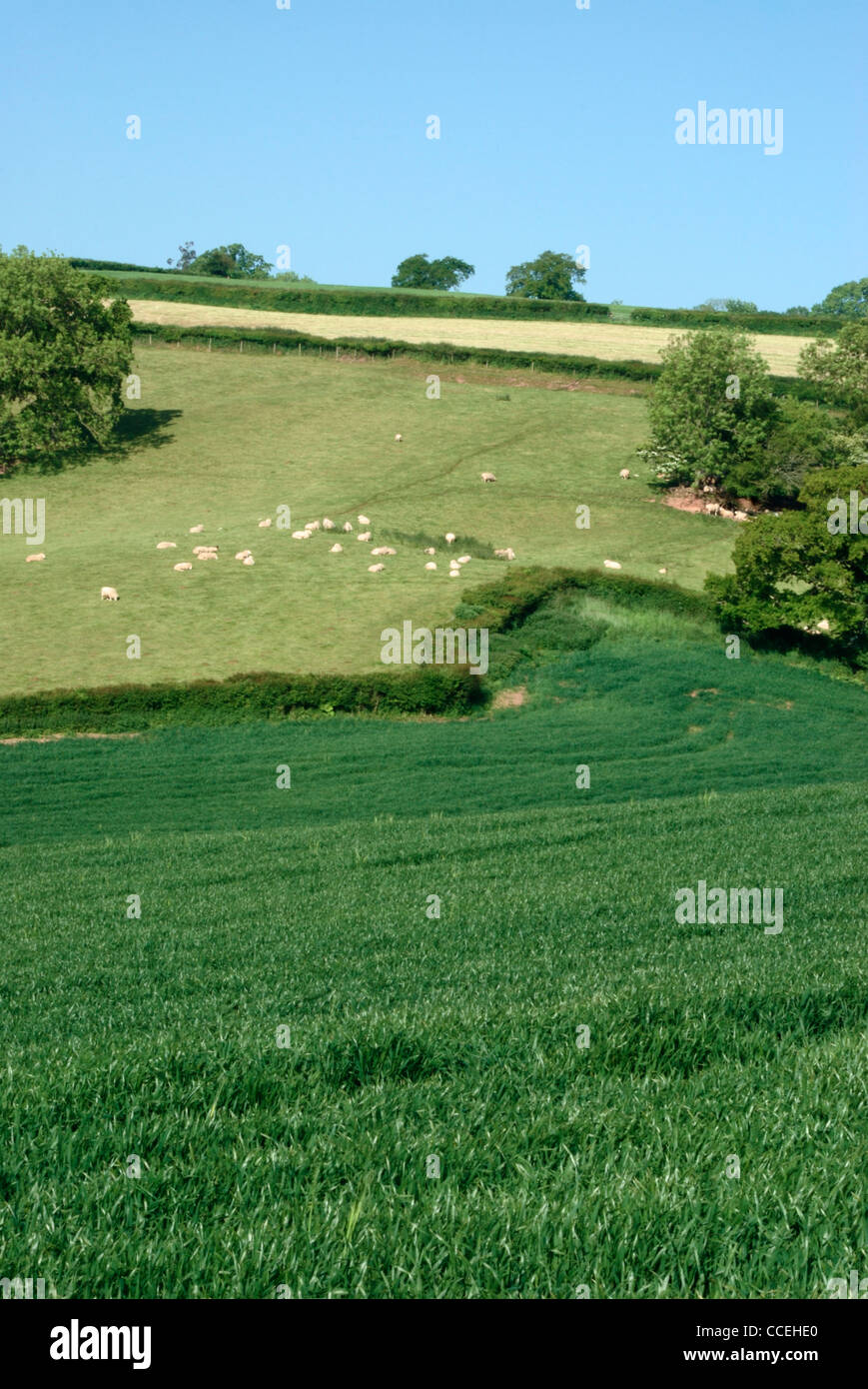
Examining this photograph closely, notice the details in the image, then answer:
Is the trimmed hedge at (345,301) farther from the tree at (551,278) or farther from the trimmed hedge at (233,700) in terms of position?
the trimmed hedge at (233,700)

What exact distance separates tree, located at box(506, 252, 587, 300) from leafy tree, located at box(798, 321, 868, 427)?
89.9 meters

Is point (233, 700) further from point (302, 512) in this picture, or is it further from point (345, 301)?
point (345, 301)

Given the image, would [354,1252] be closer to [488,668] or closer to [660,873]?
[660,873]

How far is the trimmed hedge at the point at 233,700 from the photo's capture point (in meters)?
39.2

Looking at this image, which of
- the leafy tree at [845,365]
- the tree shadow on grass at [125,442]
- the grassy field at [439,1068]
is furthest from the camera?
the leafy tree at [845,365]

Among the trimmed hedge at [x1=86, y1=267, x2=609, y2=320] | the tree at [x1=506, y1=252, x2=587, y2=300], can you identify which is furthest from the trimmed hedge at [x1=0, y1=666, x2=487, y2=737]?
the tree at [x1=506, y1=252, x2=587, y2=300]

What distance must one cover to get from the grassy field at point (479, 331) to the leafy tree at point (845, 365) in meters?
14.4

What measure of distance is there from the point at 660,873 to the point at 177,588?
1577 inches

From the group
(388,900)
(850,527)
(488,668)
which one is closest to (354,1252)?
(388,900)

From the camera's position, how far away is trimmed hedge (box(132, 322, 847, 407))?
97.9 metres

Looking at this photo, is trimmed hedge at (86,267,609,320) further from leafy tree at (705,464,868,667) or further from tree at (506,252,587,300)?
leafy tree at (705,464,868,667)

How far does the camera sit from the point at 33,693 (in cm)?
3972

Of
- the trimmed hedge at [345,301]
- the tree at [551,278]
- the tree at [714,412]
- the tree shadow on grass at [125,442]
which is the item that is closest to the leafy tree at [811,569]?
the tree at [714,412]

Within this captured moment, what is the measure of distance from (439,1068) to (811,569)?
4429 cm
